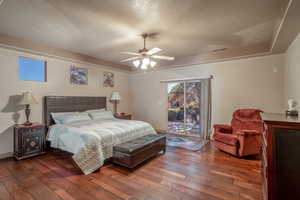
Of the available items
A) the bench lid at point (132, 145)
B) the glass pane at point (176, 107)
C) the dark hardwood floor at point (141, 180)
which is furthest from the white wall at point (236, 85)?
the bench lid at point (132, 145)

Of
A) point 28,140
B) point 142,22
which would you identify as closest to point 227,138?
point 142,22

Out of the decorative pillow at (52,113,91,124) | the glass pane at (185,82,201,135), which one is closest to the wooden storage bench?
the decorative pillow at (52,113,91,124)

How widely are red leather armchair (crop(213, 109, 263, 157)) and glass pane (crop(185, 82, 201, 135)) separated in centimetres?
130

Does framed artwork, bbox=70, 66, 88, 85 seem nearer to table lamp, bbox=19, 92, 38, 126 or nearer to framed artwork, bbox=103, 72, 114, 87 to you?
framed artwork, bbox=103, 72, 114, 87

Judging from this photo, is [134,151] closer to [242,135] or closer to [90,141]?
[90,141]

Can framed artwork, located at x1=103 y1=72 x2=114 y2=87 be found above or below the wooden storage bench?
above

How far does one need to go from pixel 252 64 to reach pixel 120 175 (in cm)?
429

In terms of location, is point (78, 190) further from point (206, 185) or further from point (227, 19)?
point (227, 19)

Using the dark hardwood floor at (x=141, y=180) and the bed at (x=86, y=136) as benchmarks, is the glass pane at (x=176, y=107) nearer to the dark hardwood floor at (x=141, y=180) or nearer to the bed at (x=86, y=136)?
the bed at (x=86, y=136)

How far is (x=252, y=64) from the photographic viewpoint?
396 centimetres

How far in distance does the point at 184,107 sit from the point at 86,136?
3.62m

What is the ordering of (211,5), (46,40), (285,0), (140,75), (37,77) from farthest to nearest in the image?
(140,75), (37,77), (46,40), (211,5), (285,0)

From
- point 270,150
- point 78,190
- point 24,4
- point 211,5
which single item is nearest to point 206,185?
point 270,150

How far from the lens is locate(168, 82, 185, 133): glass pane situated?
5.38 meters
